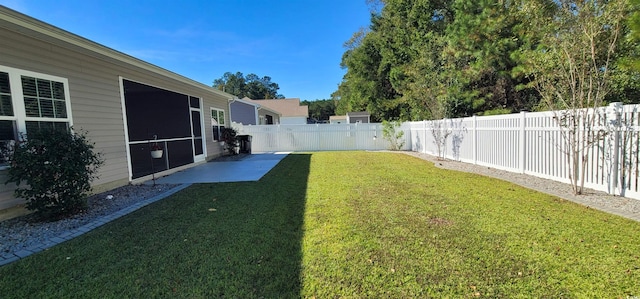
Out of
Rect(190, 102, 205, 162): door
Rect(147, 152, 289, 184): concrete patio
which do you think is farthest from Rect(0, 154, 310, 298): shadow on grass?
Rect(190, 102, 205, 162): door

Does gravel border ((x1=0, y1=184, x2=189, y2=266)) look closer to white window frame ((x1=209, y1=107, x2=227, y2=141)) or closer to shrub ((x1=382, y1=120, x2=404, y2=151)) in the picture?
white window frame ((x1=209, y1=107, x2=227, y2=141))

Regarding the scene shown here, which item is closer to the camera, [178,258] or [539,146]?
[178,258]

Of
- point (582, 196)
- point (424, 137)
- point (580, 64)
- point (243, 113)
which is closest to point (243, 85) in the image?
point (243, 113)

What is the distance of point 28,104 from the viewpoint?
4379 millimetres

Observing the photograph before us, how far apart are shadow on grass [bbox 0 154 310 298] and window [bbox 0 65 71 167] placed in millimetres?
2063

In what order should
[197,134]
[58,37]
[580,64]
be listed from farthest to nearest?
1. [197,134]
2. [580,64]
3. [58,37]

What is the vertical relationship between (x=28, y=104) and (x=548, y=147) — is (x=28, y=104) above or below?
above

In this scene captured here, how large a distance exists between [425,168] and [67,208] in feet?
25.8

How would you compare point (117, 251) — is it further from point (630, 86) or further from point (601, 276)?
point (630, 86)

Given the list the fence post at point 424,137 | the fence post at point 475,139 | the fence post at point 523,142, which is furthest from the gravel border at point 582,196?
the fence post at point 424,137

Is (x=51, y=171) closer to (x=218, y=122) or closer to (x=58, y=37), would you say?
(x=58, y=37)

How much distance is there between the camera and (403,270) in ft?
8.12

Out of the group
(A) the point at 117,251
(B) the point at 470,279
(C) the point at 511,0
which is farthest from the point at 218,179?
(C) the point at 511,0

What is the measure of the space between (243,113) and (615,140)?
1885cm
